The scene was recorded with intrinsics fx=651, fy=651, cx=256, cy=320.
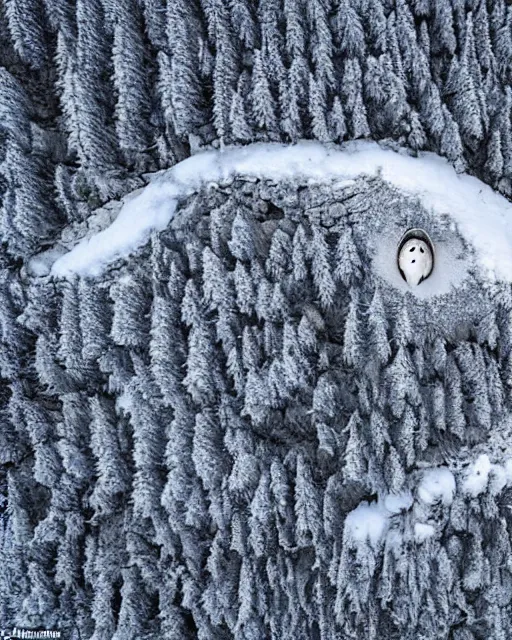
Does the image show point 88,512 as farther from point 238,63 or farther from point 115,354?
point 238,63

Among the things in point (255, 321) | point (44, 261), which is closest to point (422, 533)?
point (255, 321)

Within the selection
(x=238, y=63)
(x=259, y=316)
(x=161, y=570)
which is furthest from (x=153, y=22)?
(x=161, y=570)

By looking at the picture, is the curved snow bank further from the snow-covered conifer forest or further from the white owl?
the white owl

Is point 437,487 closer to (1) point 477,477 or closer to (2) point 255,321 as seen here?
(1) point 477,477

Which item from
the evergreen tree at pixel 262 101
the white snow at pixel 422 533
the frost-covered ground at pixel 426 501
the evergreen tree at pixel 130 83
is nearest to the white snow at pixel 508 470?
the frost-covered ground at pixel 426 501

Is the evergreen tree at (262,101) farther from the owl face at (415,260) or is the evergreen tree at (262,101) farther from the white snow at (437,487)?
the white snow at (437,487)

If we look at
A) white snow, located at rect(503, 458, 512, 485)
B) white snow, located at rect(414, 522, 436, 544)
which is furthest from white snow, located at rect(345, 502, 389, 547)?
white snow, located at rect(503, 458, 512, 485)
